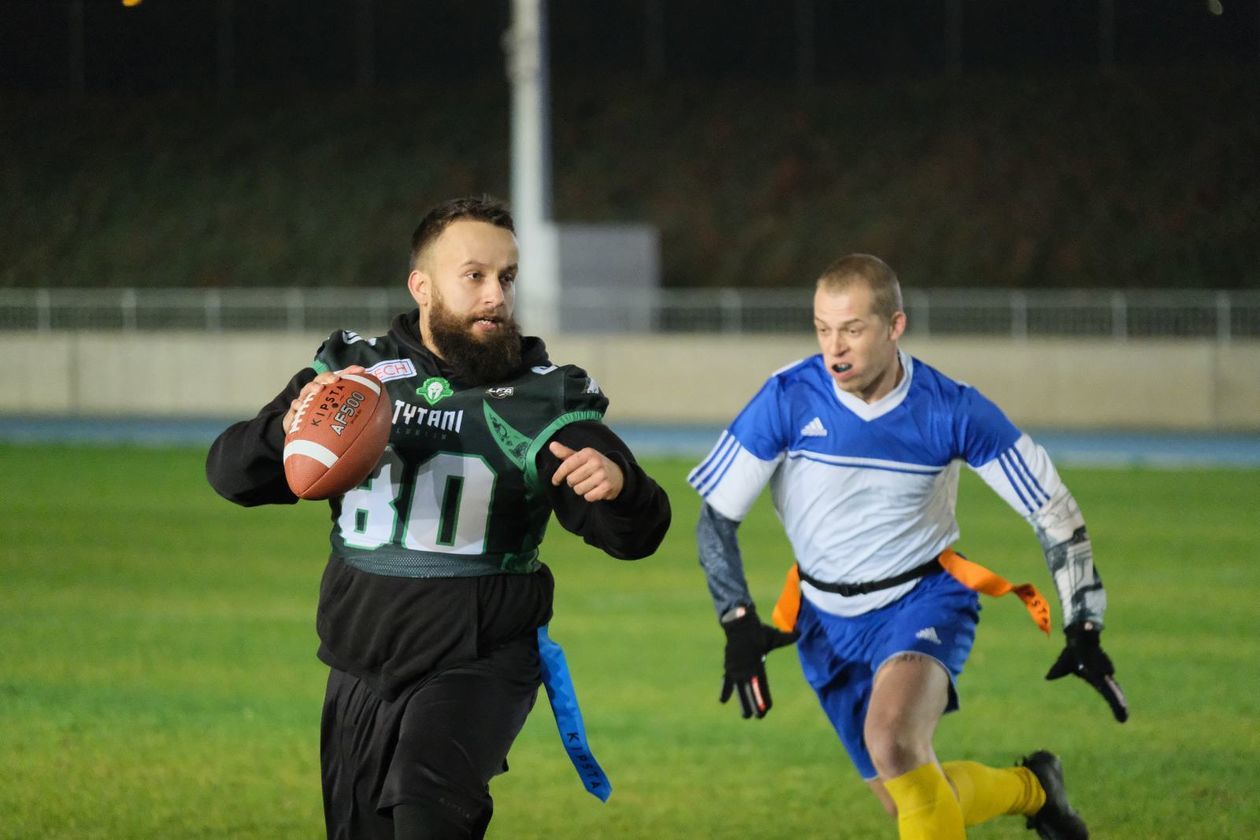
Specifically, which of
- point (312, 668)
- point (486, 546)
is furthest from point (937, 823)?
point (312, 668)

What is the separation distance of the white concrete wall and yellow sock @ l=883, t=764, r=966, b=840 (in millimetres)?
21157

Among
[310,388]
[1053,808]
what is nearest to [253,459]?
[310,388]

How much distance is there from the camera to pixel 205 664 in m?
10.5

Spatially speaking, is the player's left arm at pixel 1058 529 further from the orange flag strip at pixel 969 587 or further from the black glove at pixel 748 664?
the black glove at pixel 748 664

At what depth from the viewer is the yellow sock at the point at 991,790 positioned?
5965 millimetres

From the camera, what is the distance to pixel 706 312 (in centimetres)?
2795

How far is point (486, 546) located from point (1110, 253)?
30.1 m

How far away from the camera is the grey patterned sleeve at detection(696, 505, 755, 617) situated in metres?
6.06

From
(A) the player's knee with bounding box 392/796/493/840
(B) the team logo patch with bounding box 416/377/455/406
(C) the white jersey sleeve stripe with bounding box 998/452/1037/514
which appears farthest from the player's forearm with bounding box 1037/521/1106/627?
(A) the player's knee with bounding box 392/796/493/840

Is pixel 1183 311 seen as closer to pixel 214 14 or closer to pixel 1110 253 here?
pixel 1110 253

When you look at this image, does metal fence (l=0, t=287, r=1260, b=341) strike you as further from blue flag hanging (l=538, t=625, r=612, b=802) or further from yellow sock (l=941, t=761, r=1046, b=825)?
blue flag hanging (l=538, t=625, r=612, b=802)

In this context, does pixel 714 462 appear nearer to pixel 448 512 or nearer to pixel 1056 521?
pixel 1056 521

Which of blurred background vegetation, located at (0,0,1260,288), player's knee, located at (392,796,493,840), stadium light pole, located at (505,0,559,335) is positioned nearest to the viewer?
player's knee, located at (392,796,493,840)

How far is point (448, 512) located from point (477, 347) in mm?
438
